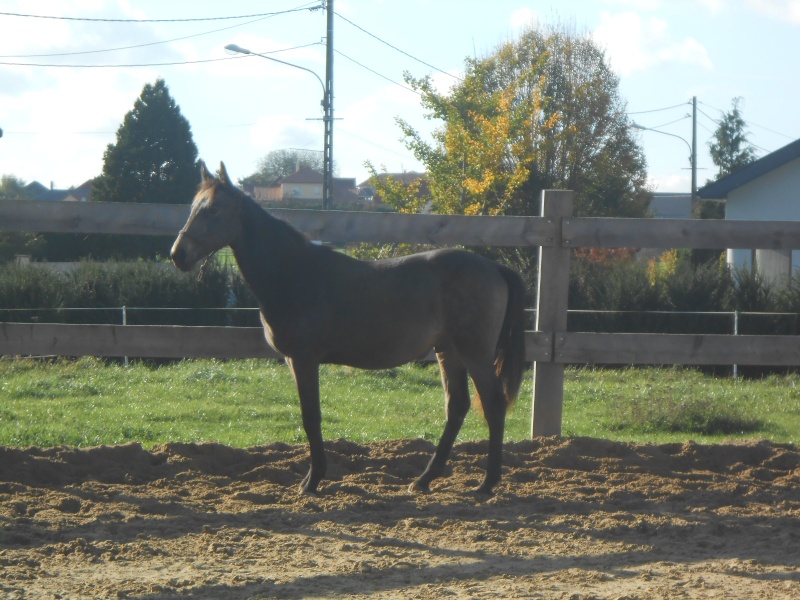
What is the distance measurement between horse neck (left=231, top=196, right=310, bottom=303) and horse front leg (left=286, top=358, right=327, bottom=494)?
479 millimetres

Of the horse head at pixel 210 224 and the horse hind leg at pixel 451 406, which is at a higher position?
the horse head at pixel 210 224

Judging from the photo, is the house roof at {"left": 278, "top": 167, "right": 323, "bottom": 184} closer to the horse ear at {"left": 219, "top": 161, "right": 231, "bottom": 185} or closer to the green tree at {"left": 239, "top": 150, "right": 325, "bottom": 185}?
the green tree at {"left": 239, "top": 150, "right": 325, "bottom": 185}

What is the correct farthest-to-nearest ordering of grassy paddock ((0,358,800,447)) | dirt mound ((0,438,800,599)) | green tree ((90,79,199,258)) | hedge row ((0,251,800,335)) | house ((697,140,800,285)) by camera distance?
green tree ((90,79,199,258)) < house ((697,140,800,285)) < hedge row ((0,251,800,335)) < grassy paddock ((0,358,800,447)) < dirt mound ((0,438,800,599))

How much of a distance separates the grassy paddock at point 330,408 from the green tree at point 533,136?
15817 millimetres

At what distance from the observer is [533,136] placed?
3325 cm

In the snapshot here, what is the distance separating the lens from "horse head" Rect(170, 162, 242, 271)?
16.5 feet

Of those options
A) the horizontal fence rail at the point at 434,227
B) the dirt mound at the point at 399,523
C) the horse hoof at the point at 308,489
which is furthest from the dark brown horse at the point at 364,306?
the horizontal fence rail at the point at 434,227

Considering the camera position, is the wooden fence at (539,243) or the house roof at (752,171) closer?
the wooden fence at (539,243)

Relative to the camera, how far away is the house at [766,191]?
68.2 ft

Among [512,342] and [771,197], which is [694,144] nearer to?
[771,197]

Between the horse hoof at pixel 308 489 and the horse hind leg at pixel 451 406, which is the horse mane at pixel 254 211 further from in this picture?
the horse hoof at pixel 308 489

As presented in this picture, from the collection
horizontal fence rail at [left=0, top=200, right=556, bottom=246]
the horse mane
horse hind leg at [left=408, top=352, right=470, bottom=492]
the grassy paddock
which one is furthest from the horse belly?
the grassy paddock

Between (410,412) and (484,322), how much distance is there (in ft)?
12.1

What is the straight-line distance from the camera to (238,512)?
4.79 metres
